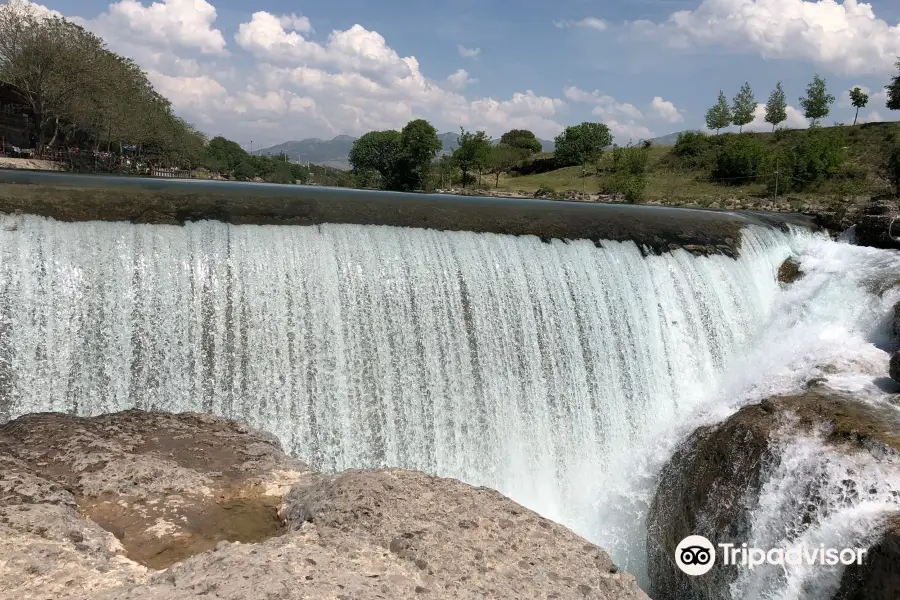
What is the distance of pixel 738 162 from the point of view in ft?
126

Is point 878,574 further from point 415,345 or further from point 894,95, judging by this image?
point 894,95

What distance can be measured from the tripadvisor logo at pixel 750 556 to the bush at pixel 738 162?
3377 centimetres

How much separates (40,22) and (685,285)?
33.7 metres

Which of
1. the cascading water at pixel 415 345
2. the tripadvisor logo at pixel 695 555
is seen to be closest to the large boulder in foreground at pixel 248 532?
the cascading water at pixel 415 345

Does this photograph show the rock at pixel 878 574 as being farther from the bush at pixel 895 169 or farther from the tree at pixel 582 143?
the tree at pixel 582 143

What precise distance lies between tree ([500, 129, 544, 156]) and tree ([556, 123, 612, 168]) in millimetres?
8657

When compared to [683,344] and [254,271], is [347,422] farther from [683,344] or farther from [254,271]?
[683,344]

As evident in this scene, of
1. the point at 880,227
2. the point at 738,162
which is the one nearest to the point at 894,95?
the point at 738,162

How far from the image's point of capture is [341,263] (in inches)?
391

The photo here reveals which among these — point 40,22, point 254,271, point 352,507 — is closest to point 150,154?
point 40,22

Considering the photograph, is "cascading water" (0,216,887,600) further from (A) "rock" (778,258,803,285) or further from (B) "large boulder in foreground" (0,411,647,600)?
(B) "large boulder in foreground" (0,411,647,600)

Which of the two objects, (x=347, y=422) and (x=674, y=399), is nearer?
(x=347, y=422)

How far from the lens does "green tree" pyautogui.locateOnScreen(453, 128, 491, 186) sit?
45.0 metres

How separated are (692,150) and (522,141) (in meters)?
22.1
